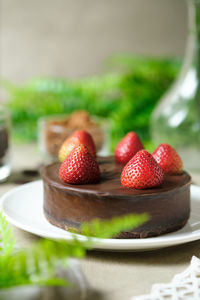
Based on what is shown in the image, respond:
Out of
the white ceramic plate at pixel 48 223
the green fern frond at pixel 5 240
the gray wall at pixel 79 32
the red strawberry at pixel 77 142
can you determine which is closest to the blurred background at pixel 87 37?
the gray wall at pixel 79 32

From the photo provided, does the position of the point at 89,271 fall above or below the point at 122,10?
below

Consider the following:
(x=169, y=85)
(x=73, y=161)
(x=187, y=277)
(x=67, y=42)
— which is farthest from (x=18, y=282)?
(x=67, y=42)

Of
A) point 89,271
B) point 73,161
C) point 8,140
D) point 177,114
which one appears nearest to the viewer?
point 89,271

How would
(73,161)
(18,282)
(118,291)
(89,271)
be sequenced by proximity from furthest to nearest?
(73,161)
(89,271)
(118,291)
(18,282)

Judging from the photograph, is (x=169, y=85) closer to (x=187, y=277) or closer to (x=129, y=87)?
(x=129, y=87)

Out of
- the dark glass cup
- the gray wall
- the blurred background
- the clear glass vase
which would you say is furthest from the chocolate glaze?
the gray wall

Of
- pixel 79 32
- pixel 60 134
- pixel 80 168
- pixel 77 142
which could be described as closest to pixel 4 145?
pixel 60 134
